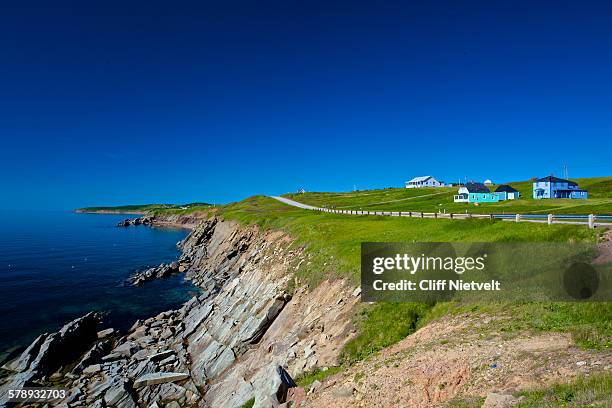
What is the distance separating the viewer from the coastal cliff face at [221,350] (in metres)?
19.2

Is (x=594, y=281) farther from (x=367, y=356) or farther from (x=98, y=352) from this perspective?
(x=98, y=352)

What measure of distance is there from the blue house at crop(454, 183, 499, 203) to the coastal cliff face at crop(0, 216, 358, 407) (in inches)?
2557

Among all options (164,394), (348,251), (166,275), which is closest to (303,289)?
(348,251)

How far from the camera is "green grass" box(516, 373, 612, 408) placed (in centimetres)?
816

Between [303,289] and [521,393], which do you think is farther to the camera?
[303,289]

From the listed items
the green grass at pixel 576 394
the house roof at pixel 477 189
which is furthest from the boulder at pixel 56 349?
the house roof at pixel 477 189

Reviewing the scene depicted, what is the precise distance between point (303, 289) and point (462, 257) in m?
11.8

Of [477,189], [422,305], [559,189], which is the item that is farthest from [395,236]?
[559,189]

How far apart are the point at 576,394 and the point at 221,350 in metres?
22.7

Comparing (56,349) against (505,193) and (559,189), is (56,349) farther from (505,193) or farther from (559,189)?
(505,193)

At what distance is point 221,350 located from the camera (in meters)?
26.1

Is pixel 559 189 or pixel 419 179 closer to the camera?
pixel 559 189

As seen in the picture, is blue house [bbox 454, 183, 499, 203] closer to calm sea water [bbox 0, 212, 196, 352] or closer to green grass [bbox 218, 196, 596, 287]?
green grass [bbox 218, 196, 596, 287]

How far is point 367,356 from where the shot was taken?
16.2m
